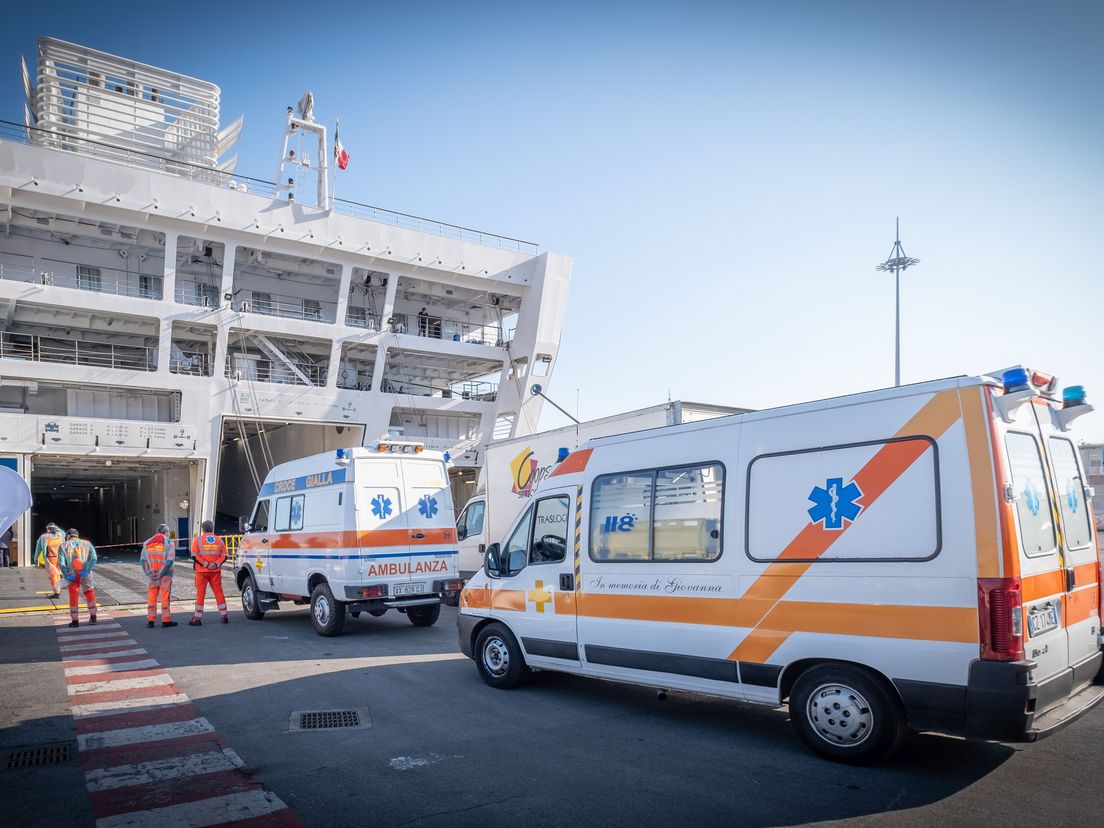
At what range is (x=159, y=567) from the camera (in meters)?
11.6

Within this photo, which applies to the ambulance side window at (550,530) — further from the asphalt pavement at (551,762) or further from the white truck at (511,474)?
the white truck at (511,474)

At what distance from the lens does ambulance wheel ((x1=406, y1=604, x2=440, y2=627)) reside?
38.2 ft

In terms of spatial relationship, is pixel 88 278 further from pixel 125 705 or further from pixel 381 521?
pixel 125 705

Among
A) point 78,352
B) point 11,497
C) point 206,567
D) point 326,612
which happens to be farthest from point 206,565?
point 78,352

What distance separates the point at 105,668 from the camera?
28.0 ft

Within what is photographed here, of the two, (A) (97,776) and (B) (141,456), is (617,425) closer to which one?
(A) (97,776)

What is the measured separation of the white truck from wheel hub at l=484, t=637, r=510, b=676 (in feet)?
13.7

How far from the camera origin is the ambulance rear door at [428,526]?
11.1 metres

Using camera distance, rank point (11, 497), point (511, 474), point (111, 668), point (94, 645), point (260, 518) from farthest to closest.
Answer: point (511, 474) < point (260, 518) < point (94, 645) < point (11, 497) < point (111, 668)

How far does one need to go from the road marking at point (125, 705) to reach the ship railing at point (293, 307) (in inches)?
990

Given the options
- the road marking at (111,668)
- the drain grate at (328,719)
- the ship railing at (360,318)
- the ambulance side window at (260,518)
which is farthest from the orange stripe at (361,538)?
the ship railing at (360,318)

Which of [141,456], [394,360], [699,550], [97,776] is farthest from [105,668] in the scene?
[394,360]

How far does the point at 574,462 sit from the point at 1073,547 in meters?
4.01

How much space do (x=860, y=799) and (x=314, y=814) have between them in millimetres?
3171
